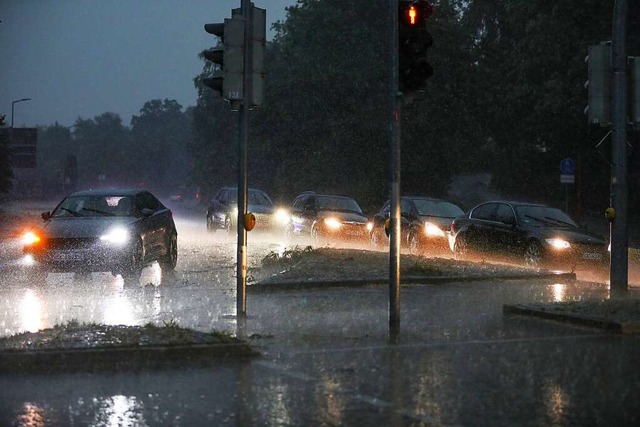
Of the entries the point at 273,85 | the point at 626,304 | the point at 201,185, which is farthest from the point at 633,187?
the point at 201,185

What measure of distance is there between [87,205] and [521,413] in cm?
1497

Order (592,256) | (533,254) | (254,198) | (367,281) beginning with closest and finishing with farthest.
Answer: (367,281) → (592,256) → (533,254) → (254,198)

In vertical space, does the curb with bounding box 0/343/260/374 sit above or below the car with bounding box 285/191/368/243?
below

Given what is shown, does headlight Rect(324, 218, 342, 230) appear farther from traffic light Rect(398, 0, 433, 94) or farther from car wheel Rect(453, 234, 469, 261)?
traffic light Rect(398, 0, 433, 94)

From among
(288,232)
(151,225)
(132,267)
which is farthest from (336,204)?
(132,267)

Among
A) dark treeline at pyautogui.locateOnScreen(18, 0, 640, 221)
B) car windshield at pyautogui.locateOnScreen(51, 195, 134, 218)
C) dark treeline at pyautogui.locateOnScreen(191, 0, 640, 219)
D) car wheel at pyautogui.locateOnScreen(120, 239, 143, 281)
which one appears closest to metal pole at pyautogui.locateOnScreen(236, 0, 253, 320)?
car wheel at pyautogui.locateOnScreen(120, 239, 143, 281)

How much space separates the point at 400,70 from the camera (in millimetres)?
12133

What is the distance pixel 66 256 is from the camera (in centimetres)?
1978

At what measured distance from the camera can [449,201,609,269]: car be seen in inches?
891

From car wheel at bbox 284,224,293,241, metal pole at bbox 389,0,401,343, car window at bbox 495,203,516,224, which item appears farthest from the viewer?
car wheel at bbox 284,224,293,241

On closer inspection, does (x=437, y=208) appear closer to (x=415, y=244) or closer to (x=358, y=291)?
(x=415, y=244)

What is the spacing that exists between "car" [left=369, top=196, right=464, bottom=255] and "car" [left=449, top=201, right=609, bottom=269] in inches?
55.4

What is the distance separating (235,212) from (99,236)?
2054 centimetres

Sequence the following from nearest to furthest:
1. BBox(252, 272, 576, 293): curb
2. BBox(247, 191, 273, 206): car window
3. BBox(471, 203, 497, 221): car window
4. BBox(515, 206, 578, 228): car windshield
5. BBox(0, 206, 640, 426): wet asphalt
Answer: BBox(0, 206, 640, 426): wet asphalt → BBox(252, 272, 576, 293): curb → BBox(515, 206, 578, 228): car windshield → BBox(471, 203, 497, 221): car window → BBox(247, 191, 273, 206): car window
